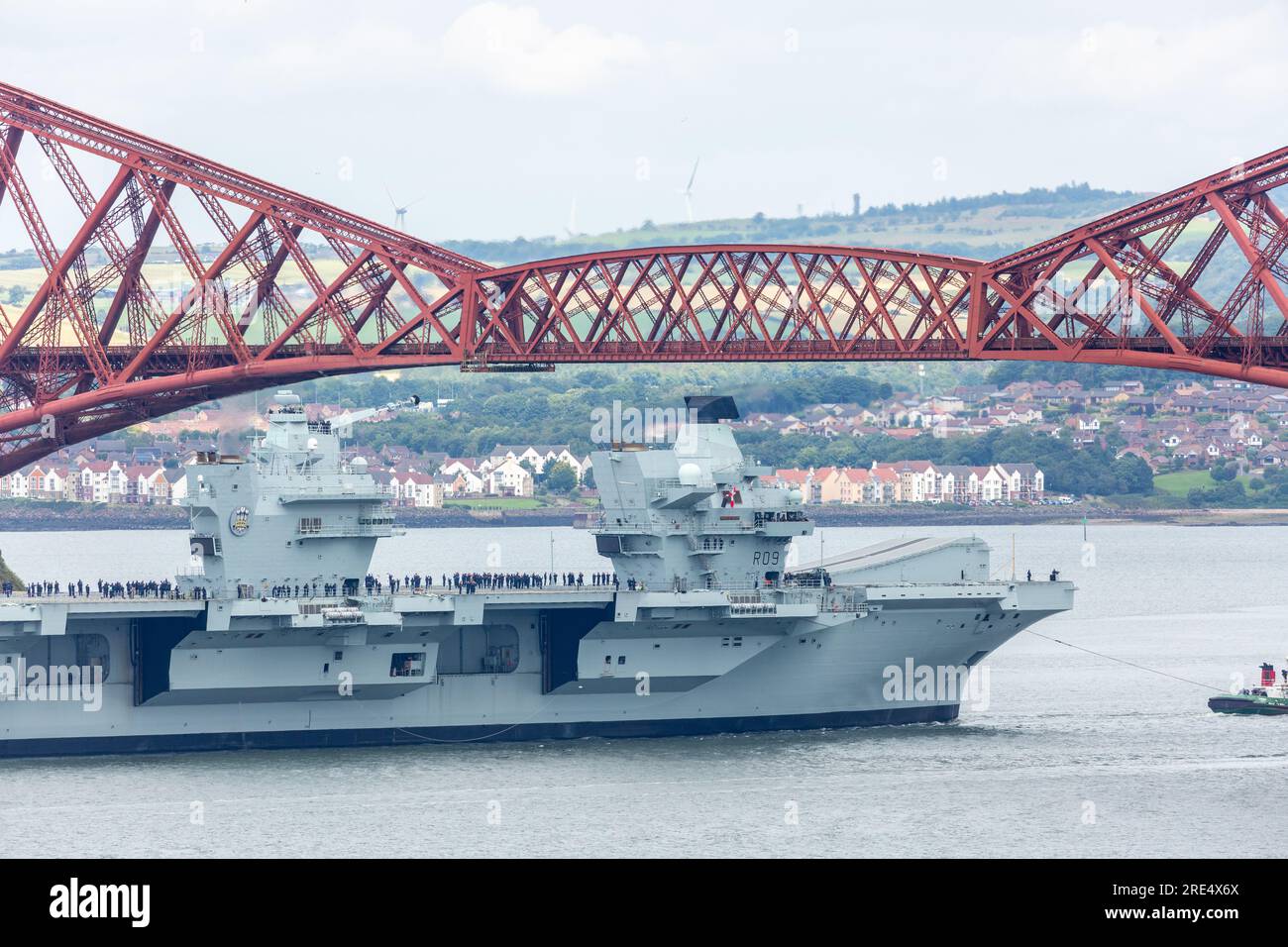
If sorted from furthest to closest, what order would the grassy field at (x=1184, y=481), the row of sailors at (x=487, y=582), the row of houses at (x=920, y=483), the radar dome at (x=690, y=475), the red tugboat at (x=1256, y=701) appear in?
1. the grassy field at (x=1184, y=481)
2. the row of houses at (x=920, y=483)
3. the red tugboat at (x=1256, y=701)
4. the radar dome at (x=690, y=475)
5. the row of sailors at (x=487, y=582)

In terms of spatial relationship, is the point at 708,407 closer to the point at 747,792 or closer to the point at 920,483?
the point at 747,792

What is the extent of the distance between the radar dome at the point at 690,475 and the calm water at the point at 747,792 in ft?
20.6

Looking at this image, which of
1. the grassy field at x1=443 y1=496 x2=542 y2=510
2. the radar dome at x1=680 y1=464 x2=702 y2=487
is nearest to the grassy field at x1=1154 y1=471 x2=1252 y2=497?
the grassy field at x1=443 y1=496 x2=542 y2=510

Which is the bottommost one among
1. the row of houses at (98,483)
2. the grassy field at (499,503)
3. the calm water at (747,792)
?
the calm water at (747,792)

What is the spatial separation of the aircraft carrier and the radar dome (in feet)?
0.11

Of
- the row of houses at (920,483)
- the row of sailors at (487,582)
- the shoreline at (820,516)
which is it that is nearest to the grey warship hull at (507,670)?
the row of sailors at (487,582)

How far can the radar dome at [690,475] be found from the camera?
55375 mm

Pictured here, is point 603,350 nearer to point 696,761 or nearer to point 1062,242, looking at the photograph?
point 1062,242

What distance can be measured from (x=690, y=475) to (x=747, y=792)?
10773 mm

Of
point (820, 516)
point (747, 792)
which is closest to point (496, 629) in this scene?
point (747, 792)

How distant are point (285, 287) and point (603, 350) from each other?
3785 inches

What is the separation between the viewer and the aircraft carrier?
50.9 metres

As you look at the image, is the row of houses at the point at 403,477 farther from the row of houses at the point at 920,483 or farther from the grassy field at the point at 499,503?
the row of houses at the point at 920,483

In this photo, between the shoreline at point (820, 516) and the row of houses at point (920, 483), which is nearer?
the shoreline at point (820, 516)
